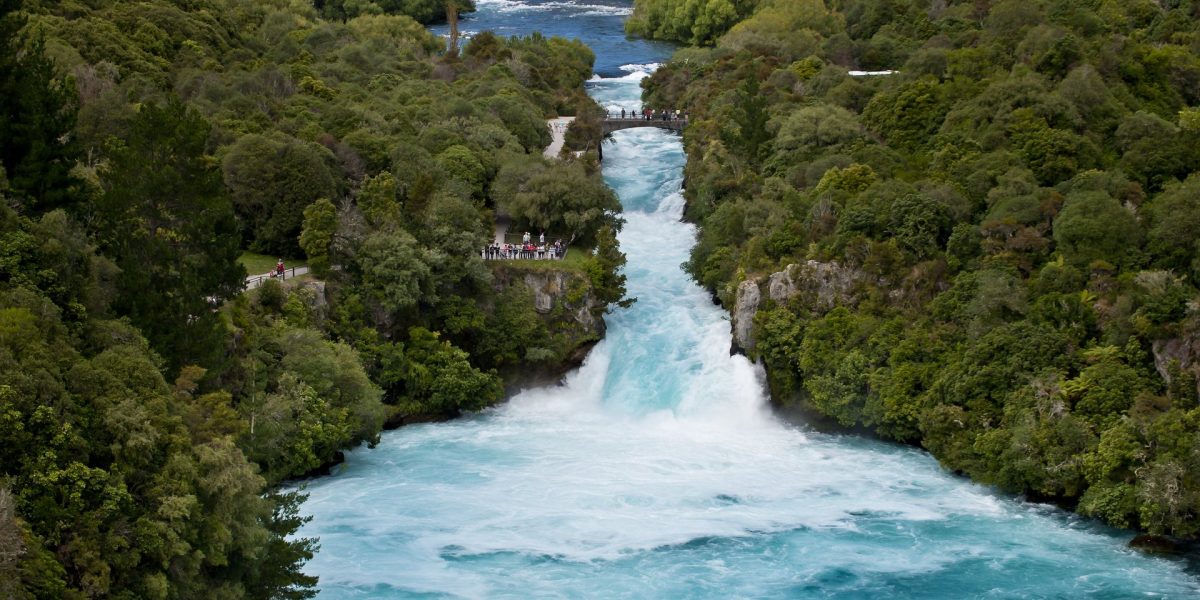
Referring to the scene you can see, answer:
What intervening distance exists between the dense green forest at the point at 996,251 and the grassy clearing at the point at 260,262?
2157 cm

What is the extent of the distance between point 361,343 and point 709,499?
1916cm

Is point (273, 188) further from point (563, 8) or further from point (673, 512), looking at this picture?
point (563, 8)

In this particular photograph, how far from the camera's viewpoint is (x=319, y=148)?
274 ft

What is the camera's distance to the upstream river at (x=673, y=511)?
55.8 m

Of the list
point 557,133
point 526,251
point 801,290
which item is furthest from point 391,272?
point 557,133

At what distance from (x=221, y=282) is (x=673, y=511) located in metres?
20.0

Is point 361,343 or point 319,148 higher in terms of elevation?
point 319,148

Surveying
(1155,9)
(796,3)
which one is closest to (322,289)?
(1155,9)

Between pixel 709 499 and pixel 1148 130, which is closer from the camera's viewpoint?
pixel 709 499

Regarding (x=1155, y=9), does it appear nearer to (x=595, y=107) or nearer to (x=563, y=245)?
(x=595, y=107)

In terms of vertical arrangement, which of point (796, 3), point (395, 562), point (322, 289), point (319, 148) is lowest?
point (395, 562)

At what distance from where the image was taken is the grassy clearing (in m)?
75.7

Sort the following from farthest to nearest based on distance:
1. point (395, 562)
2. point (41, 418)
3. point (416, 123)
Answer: point (416, 123) < point (395, 562) < point (41, 418)

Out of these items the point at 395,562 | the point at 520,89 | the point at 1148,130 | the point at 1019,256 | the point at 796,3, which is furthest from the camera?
the point at 796,3
